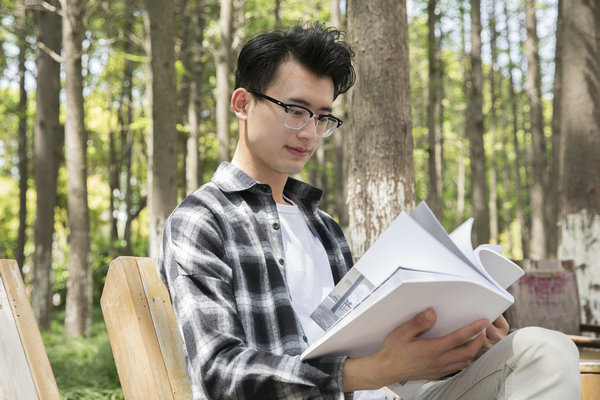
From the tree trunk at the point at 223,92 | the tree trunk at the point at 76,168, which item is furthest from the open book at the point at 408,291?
the tree trunk at the point at 223,92

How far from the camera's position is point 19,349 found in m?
2.13

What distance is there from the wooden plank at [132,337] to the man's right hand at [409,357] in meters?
0.77

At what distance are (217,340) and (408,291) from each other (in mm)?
553

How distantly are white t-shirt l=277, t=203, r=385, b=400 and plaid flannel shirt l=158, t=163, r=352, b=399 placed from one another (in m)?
0.07

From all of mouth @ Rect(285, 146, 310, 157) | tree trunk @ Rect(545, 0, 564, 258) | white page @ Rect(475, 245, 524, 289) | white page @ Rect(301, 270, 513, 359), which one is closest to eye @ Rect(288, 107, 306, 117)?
mouth @ Rect(285, 146, 310, 157)

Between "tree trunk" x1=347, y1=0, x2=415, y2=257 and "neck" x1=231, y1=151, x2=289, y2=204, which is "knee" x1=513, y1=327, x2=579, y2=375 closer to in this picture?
"neck" x1=231, y1=151, x2=289, y2=204

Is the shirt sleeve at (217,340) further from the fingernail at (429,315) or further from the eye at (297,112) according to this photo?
the eye at (297,112)

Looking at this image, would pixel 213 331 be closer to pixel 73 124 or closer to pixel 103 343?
pixel 103 343

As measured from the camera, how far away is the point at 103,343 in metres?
8.52

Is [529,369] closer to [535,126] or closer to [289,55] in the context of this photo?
[289,55]

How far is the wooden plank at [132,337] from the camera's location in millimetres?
2160

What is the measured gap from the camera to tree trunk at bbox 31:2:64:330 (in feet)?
35.6

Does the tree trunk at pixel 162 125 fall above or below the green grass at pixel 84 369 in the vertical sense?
above

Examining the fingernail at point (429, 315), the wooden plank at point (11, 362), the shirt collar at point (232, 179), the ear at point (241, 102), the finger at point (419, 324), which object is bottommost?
the wooden plank at point (11, 362)
